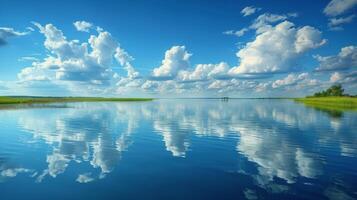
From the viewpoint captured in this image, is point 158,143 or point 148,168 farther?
point 158,143

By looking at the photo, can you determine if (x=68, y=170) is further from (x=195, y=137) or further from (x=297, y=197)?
(x=195, y=137)

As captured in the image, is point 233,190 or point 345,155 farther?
point 345,155

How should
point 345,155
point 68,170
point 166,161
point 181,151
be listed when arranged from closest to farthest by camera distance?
1. point 68,170
2. point 166,161
3. point 345,155
4. point 181,151

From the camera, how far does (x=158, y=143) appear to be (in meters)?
31.5

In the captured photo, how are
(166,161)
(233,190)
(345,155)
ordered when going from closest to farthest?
(233,190) < (166,161) < (345,155)

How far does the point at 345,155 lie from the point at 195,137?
657 inches

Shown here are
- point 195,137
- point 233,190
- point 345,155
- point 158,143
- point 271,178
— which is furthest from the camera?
point 195,137

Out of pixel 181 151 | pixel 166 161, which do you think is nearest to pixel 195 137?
pixel 181 151

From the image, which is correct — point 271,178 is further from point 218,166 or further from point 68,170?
point 68,170

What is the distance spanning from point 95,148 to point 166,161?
8.80m

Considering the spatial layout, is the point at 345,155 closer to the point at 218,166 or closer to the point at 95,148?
the point at 218,166

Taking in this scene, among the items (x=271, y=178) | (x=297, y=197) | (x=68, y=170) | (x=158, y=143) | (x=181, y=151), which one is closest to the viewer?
(x=297, y=197)

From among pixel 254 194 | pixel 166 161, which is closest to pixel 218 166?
pixel 166 161

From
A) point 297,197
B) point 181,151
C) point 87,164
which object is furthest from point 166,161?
point 297,197
